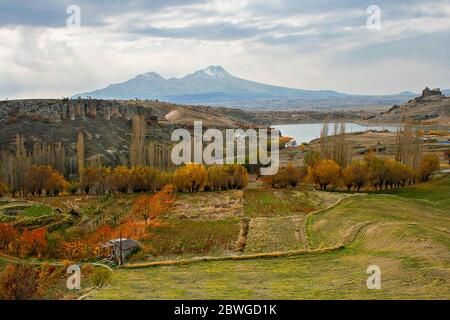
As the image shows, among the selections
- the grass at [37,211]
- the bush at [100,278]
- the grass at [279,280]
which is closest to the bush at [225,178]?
the grass at [37,211]

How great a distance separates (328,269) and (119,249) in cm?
1261

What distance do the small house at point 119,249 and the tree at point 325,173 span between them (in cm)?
2909

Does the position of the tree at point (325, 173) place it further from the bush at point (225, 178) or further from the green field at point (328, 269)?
the green field at point (328, 269)

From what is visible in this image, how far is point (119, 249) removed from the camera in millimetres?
27641

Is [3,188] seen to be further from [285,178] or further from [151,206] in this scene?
[285,178]

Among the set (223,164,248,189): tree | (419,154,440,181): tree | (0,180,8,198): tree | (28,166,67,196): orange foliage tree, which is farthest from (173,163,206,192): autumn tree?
(419,154,440,181): tree

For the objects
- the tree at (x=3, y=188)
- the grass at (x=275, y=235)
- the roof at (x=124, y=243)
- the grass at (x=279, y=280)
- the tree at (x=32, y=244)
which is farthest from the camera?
the tree at (x=3, y=188)

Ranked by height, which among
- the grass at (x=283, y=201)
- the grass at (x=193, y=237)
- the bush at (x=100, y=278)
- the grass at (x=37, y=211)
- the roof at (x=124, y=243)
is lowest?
the grass at (x=193, y=237)

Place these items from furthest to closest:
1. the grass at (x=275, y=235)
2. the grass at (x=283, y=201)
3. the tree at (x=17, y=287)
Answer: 1. the grass at (x=283, y=201)
2. the grass at (x=275, y=235)
3. the tree at (x=17, y=287)

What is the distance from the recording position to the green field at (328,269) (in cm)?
1694

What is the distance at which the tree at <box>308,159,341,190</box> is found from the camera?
52812mm

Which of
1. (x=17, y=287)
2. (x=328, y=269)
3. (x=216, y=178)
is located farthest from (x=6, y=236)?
(x=216, y=178)

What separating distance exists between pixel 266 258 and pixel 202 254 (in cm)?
481

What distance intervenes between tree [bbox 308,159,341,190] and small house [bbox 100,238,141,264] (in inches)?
1145
